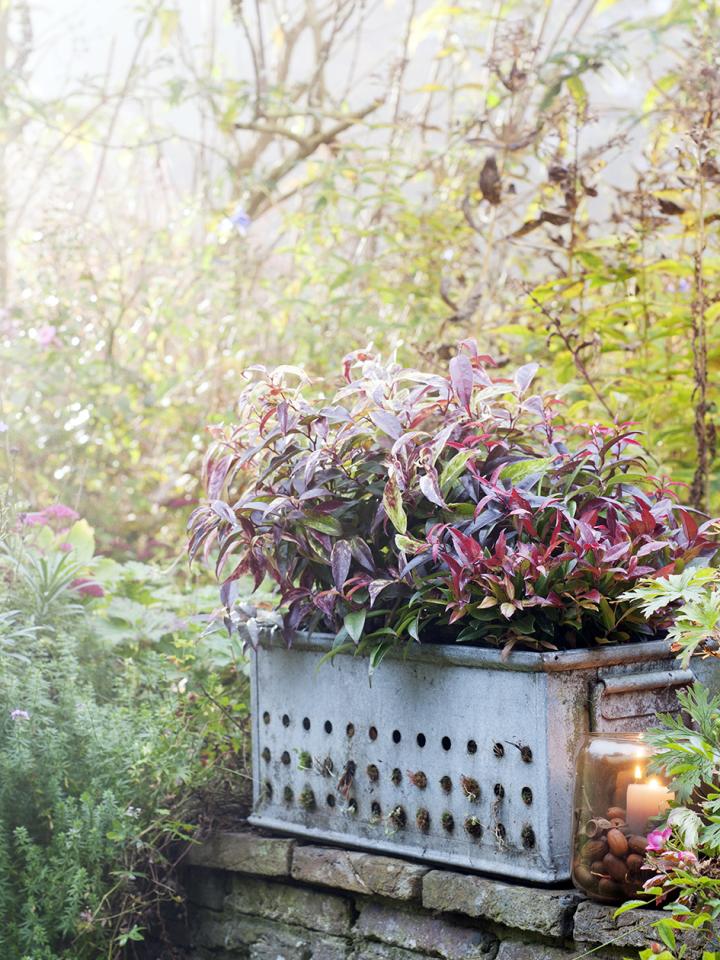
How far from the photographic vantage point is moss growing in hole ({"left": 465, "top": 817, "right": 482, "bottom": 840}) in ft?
5.52

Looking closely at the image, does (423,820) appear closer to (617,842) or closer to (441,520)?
(617,842)

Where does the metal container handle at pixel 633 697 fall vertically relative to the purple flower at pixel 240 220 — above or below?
below

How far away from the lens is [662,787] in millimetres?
1503

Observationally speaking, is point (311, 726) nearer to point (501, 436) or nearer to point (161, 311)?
point (501, 436)

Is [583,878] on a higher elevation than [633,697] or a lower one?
lower

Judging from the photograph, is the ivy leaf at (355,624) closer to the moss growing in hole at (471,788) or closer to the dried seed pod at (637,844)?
the moss growing in hole at (471,788)

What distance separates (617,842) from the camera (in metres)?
1.50

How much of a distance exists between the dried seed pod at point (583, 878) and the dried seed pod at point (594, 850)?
0.01m

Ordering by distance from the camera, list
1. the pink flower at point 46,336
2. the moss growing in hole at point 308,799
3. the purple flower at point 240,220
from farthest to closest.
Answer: the purple flower at point 240,220 → the pink flower at point 46,336 → the moss growing in hole at point 308,799

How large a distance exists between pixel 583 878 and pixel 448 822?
10.0 inches

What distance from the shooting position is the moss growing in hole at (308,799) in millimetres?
1965

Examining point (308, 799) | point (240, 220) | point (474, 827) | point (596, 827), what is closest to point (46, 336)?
point (240, 220)

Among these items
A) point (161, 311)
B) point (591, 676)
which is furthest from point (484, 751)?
point (161, 311)

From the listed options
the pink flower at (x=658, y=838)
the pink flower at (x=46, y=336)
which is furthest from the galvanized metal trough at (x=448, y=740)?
the pink flower at (x=46, y=336)
